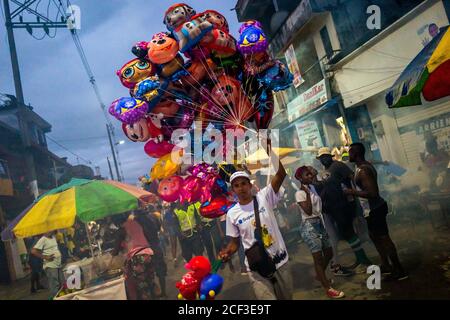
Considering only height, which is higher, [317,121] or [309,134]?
[317,121]

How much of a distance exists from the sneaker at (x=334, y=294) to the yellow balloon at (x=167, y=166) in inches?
108

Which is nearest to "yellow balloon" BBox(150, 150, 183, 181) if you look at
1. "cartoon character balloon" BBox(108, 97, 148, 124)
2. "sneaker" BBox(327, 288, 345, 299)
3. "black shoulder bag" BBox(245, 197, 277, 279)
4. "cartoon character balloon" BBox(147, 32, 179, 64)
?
"cartoon character balloon" BBox(108, 97, 148, 124)

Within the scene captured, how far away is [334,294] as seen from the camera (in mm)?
4309

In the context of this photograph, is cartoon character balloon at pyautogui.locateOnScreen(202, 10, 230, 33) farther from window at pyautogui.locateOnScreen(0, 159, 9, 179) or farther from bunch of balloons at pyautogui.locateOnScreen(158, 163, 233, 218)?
window at pyautogui.locateOnScreen(0, 159, 9, 179)

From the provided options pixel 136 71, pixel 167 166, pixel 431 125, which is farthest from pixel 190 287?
pixel 431 125

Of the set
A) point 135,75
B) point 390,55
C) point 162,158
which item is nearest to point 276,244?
point 162,158

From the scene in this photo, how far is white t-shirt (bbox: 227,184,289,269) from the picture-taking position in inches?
127

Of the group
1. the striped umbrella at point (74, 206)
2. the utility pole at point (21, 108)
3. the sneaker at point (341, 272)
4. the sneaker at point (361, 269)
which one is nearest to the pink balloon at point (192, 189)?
the striped umbrella at point (74, 206)

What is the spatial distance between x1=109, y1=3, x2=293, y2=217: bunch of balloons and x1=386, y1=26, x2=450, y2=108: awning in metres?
1.71

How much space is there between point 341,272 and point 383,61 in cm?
889

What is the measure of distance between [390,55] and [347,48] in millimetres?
2568

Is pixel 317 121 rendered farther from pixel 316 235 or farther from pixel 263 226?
pixel 263 226
